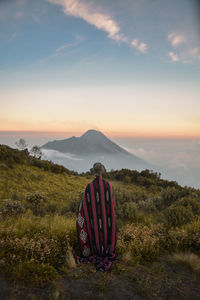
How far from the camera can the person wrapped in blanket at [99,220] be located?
460cm

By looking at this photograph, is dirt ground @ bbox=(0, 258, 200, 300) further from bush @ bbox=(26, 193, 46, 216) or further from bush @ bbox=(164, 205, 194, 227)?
bush @ bbox=(26, 193, 46, 216)

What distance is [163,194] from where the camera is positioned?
1096cm

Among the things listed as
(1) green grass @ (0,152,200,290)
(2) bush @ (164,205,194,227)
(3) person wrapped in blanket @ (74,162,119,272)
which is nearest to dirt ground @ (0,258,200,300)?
(1) green grass @ (0,152,200,290)

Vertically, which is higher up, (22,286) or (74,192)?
(22,286)

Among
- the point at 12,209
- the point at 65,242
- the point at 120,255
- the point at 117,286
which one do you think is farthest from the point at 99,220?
the point at 12,209

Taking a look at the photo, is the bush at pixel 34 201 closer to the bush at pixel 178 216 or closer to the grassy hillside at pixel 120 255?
the grassy hillside at pixel 120 255

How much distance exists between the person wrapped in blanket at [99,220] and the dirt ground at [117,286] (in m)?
0.41

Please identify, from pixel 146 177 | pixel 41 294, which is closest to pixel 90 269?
pixel 41 294

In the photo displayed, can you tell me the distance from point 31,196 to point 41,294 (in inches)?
292

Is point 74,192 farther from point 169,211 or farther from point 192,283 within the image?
point 192,283

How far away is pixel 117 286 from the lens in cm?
366

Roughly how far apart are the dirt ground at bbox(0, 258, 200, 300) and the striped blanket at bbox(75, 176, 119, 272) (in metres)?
0.41

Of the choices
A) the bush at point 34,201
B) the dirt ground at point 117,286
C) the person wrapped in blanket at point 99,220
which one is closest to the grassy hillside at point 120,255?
the dirt ground at point 117,286

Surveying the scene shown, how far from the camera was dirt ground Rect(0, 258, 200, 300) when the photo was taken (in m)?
3.36
